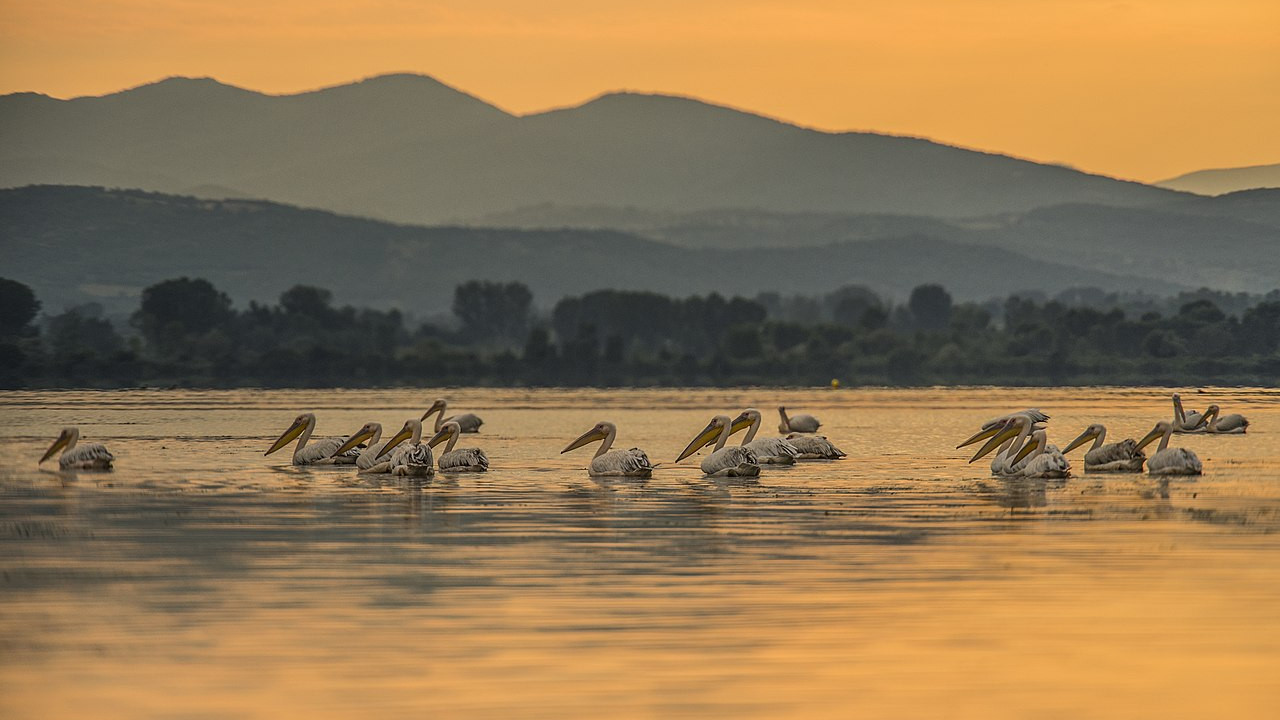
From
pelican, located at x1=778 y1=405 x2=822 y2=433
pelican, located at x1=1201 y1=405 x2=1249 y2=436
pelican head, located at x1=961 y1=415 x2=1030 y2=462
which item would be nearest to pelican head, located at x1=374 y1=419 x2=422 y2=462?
pelican head, located at x1=961 y1=415 x2=1030 y2=462

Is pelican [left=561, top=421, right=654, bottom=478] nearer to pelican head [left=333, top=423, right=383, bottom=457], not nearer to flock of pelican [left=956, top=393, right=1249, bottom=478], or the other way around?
pelican head [left=333, top=423, right=383, bottom=457]

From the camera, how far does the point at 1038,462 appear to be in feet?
84.2

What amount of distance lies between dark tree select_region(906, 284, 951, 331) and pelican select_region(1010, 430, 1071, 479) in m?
140

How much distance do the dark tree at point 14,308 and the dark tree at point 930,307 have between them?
81.9 m

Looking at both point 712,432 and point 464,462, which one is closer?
point 464,462

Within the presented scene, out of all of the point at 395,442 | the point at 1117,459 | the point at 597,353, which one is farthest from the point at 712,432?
the point at 597,353

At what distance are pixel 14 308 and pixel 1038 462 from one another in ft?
273

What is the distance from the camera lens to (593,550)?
17125mm

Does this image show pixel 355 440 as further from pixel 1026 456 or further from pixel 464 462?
pixel 1026 456

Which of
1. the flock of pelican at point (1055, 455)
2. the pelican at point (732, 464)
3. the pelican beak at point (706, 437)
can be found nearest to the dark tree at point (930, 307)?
the flock of pelican at point (1055, 455)

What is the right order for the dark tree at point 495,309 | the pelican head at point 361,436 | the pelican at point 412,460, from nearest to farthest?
the pelican at point 412,460 → the pelican head at point 361,436 → the dark tree at point 495,309

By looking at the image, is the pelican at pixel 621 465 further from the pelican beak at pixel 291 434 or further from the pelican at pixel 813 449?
the pelican beak at pixel 291 434

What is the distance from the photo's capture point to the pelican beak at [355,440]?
2865cm

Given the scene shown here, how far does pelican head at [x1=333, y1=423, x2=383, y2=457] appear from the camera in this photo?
28.3 metres
